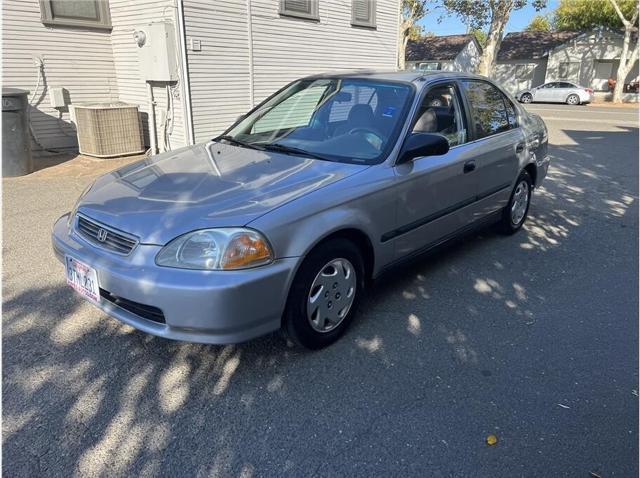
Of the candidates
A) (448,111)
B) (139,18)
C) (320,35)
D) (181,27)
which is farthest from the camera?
(320,35)

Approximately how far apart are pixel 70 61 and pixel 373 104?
7.16 m

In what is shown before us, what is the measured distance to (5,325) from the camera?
3.27 meters

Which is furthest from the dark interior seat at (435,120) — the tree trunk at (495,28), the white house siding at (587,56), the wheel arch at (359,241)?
the white house siding at (587,56)

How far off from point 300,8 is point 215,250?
27.6 feet

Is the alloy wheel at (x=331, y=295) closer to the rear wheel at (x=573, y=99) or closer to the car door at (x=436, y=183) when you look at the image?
the car door at (x=436, y=183)

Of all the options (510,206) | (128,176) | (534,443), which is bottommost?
(534,443)

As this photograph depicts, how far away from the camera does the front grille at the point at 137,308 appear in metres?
2.54

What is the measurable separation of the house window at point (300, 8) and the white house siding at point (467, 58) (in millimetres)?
31631

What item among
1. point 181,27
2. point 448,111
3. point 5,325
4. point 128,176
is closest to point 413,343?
point 448,111

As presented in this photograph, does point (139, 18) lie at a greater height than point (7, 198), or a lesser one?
greater

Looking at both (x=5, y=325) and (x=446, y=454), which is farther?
(x=5, y=325)

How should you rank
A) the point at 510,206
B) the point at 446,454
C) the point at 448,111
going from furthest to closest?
the point at 510,206 → the point at 448,111 → the point at 446,454

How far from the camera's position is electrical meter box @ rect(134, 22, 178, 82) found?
7586mm

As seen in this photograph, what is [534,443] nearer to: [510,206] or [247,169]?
[247,169]
